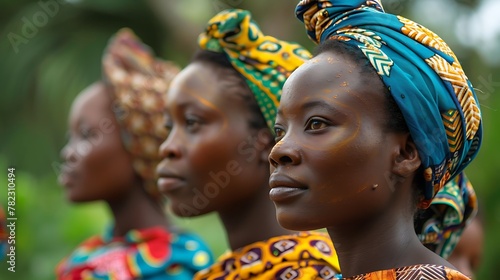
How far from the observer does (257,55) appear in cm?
443

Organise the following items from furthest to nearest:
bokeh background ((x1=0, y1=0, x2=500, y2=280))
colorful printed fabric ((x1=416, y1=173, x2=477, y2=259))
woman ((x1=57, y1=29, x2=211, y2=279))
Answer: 1. bokeh background ((x1=0, y1=0, x2=500, y2=280))
2. woman ((x1=57, y1=29, x2=211, y2=279))
3. colorful printed fabric ((x1=416, y1=173, x2=477, y2=259))

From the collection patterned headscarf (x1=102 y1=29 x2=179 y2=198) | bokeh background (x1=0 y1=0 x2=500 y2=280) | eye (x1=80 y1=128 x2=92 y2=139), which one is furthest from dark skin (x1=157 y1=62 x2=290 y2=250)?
bokeh background (x1=0 y1=0 x2=500 y2=280)

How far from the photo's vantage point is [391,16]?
3266mm

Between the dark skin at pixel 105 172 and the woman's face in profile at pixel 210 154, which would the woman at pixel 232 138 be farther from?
the dark skin at pixel 105 172

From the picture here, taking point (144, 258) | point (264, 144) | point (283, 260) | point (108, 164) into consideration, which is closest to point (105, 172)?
point (108, 164)

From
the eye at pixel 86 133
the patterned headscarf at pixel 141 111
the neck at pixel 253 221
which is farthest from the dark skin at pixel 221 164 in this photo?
the eye at pixel 86 133

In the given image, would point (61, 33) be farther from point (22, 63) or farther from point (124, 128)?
point (124, 128)

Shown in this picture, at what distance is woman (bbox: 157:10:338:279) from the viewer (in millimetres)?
4352

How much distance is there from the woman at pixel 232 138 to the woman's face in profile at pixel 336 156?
→ 3.72 feet

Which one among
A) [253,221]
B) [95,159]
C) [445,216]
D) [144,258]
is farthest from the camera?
[95,159]

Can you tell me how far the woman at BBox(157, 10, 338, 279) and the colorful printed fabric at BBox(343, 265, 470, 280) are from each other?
1209mm

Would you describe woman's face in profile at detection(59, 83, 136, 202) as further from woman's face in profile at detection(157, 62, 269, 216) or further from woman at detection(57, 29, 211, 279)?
woman's face in profile at detection(157, 62, 269, 216)

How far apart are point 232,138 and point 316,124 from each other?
132cm

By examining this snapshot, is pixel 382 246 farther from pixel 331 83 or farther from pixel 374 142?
pixel 331 83
